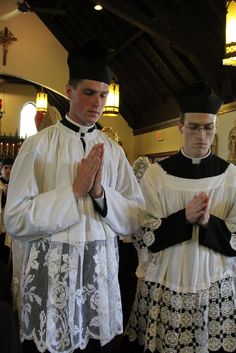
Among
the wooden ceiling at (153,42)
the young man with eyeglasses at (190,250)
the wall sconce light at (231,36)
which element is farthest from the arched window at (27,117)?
the young man with eyeglasses at (190,250)

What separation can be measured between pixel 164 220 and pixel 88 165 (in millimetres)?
467

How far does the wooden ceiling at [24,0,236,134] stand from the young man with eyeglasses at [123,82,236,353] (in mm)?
4251

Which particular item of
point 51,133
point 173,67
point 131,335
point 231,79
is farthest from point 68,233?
point 173,67

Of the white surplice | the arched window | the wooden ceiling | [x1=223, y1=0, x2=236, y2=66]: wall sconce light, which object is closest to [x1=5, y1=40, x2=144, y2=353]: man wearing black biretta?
the white surplice

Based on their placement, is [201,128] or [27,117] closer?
[201,128]

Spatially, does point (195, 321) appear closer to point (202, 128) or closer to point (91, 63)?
point (202, 128)

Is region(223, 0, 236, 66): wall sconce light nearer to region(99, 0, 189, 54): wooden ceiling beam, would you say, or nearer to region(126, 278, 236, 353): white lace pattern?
region(126, 278, 236, 353): white lace pattern

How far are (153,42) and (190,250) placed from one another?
6272mm

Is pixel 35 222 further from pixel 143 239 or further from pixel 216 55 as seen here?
pixel 216 55

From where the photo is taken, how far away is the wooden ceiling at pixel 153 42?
20.4 ft

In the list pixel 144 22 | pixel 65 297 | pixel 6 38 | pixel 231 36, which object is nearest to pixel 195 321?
pixel 65 297

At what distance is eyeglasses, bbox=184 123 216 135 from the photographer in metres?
1.84

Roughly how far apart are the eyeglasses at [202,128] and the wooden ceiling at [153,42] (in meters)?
4.23

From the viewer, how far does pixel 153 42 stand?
7.53 metres
